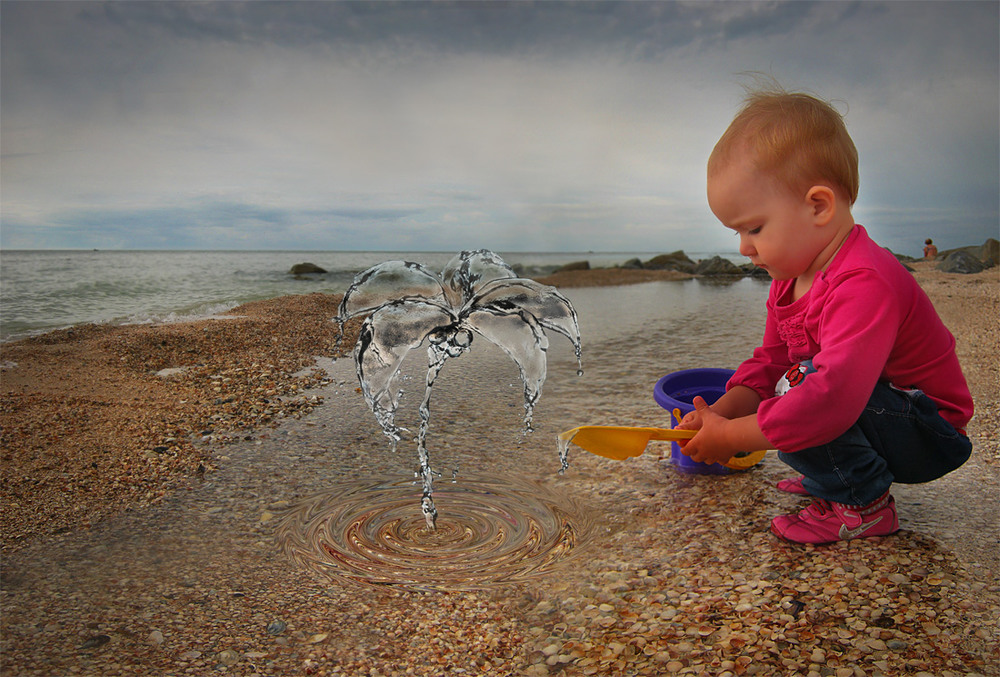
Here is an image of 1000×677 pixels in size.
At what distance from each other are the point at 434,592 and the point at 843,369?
1.41 metres

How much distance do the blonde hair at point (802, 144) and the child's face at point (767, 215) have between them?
4 cm

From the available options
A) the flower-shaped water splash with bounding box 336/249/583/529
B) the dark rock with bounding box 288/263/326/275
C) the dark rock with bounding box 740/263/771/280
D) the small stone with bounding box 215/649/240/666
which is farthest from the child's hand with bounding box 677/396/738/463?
the dark rock with bounding box 740/263/771/280

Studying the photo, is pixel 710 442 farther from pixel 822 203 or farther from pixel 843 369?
pixel 822 203

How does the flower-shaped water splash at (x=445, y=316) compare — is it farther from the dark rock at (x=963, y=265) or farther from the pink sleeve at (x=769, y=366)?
the dark rock at (x=963, y=265)

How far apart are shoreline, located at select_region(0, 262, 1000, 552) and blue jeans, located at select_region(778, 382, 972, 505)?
1.27m

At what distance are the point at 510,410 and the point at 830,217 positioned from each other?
2362 mm

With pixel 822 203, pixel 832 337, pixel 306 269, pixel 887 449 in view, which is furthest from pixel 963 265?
pixel 832 337

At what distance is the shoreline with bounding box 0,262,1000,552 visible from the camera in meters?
2.66

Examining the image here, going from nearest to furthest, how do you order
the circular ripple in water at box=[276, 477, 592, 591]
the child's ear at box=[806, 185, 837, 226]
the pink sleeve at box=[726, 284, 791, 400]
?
the child's ear at box=[806, 185, 837, 226] < the circular ripple in water at box=[276, 477, 592, 591] < the pink sleeve at box=[726, 284, 791, 400]

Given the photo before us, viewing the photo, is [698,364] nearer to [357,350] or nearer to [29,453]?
[357,350]

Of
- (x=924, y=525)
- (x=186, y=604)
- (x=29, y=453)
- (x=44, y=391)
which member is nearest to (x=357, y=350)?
(x=186, y=604)

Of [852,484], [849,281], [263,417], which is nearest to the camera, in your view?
[849,281]

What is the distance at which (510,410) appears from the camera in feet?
12.6

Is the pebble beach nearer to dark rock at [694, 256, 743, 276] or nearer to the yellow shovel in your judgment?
the yellow shovel
